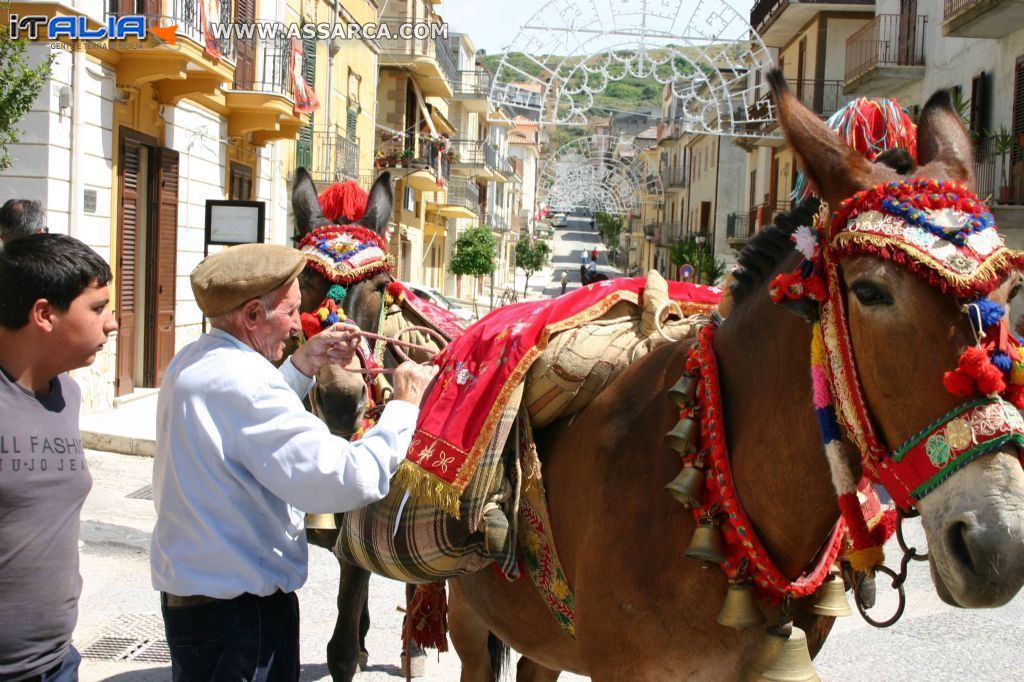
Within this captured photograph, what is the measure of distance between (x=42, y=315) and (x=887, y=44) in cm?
2232

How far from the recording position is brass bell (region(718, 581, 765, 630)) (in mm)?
2254

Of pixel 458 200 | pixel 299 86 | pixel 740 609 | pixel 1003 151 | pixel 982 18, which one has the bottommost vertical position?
pixel 740 609

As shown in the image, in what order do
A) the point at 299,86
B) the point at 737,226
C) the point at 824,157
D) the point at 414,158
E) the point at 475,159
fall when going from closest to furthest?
1. the point at 824,157
2. the point at 299,86
3. the point at 414,158
4. the point at 737,226
5. the point at 475,159

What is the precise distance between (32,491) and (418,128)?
3484cm

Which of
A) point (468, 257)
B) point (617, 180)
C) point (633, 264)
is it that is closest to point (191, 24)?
point (468, 257)

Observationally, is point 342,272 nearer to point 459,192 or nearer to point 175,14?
point 175,14

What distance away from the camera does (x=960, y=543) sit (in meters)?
1.77

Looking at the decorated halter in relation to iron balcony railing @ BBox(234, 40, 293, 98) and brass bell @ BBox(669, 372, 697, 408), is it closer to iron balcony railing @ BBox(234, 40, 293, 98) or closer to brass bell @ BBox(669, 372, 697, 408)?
brass bell @ BBox(669, 372, 697, 408)

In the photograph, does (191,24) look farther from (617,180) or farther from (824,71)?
(617,180)

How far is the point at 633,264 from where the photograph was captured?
282ft

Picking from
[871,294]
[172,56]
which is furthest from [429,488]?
[172,56]

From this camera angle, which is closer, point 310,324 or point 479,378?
point 479,378

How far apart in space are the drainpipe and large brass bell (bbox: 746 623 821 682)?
11.1m

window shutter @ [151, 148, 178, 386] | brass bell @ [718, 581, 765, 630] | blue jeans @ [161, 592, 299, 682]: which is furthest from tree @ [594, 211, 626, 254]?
brass bell @ [718, 581, 765, 630]
